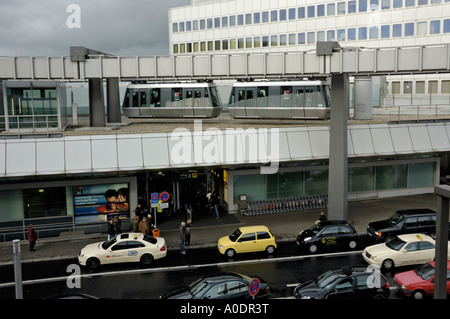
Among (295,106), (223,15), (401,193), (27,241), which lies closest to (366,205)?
(401,193)

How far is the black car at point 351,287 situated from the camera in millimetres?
13805

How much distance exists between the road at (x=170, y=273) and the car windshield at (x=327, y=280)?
4.24ft

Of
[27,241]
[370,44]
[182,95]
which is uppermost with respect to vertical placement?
[370,44]

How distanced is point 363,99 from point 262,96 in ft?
31.9

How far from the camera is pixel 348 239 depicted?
66.1 ft

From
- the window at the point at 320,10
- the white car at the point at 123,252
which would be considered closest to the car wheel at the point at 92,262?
the white car at the point at 123,252

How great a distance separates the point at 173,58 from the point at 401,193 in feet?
58.6

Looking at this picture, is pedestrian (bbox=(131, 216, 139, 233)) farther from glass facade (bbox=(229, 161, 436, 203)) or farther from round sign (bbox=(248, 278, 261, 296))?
round sign (bbox=(248, 278, 261, 296))

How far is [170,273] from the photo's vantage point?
1773 cm

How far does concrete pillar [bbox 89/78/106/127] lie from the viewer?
90.8 ft

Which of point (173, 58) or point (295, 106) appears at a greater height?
point (173, 58)

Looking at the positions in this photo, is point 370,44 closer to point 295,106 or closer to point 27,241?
point 295,106
